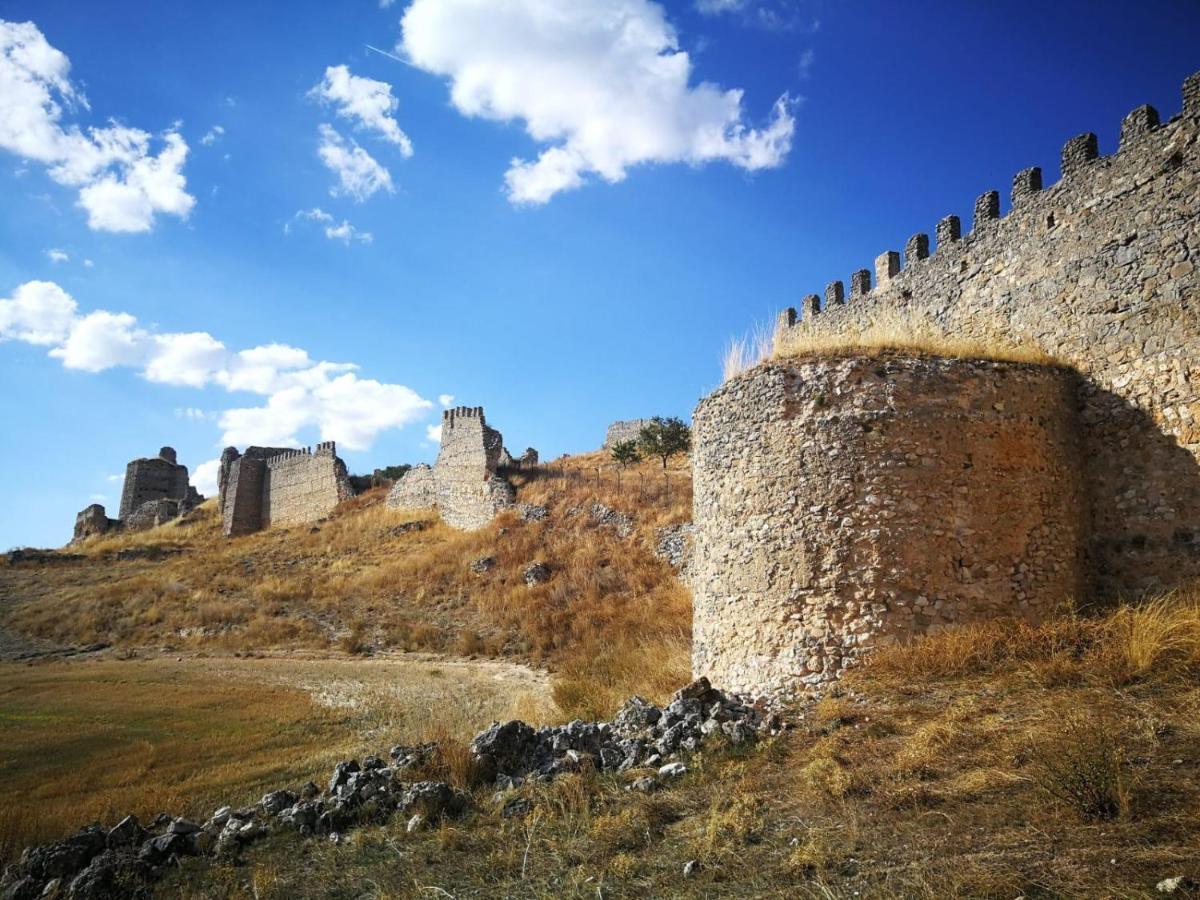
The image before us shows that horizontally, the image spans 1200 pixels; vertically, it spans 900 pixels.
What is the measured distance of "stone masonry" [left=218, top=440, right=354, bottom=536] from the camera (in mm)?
37844

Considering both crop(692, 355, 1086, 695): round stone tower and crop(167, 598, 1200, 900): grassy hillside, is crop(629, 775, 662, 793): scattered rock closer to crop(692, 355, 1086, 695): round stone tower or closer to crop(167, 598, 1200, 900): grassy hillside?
crop(167, 598, 1200, 900): grassy hillside

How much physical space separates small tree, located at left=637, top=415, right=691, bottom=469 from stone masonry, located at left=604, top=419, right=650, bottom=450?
13.1m

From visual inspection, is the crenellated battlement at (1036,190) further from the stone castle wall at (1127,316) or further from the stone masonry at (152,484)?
the stone masonry at (152,484)

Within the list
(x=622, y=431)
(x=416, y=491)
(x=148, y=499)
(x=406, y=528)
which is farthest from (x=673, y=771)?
(x=148, y=499)

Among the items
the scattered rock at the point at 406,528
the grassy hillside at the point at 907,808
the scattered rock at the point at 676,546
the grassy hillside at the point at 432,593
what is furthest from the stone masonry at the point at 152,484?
the grassy hillside at the point at 907,808

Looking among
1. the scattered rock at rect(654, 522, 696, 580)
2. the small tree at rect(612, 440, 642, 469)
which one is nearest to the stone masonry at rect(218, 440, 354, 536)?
the small tree at rect(612, 440, 642, 469)

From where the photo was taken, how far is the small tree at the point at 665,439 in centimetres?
3328

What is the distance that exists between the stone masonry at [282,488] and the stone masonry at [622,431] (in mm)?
17666

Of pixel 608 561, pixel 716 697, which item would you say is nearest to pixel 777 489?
pixel 716 697

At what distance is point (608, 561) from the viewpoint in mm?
21188

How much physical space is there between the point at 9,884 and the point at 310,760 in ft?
12.5

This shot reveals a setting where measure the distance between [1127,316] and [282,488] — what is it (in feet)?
128

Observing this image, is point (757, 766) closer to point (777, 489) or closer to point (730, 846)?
point (730, 846)

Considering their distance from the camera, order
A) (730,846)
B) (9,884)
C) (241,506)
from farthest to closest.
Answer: (241,506)
(9,884)
(730,846)
